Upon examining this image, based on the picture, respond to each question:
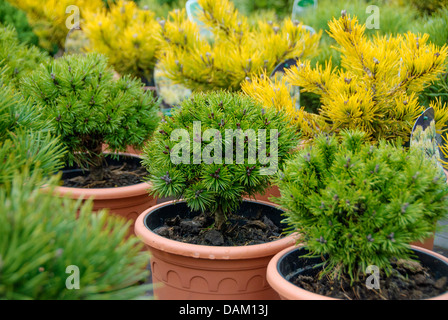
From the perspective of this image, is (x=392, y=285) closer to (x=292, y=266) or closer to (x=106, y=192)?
(x=292, y=266)

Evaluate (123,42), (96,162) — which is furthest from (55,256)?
(123,42)

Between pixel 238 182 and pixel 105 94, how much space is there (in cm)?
87

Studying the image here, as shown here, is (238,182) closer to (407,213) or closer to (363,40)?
(407,213)

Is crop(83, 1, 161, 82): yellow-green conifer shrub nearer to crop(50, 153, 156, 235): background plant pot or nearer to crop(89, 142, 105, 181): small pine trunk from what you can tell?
crop(89, 142, 105, 181): small pine trunk

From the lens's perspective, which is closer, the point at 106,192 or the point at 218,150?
the point at 218,150

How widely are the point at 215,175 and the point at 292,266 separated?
0.39 metres

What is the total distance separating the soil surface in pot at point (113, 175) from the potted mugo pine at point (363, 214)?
1.08m

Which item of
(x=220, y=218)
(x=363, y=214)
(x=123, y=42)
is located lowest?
(x=220, y=218)

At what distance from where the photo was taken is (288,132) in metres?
1.55

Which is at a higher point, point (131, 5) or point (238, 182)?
point (131, 5)

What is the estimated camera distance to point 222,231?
166 cm

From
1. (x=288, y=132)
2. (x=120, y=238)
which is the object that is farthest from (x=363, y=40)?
(x=120, y=238)

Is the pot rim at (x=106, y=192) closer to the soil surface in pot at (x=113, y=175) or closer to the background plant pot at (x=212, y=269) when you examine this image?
the soil surface in pot at (x=113, y=175)

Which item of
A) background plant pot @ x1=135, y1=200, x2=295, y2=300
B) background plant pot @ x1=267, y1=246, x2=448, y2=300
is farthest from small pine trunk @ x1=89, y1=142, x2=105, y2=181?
background plant pot @ x1=267, y1=246, x2=448, y2=300
